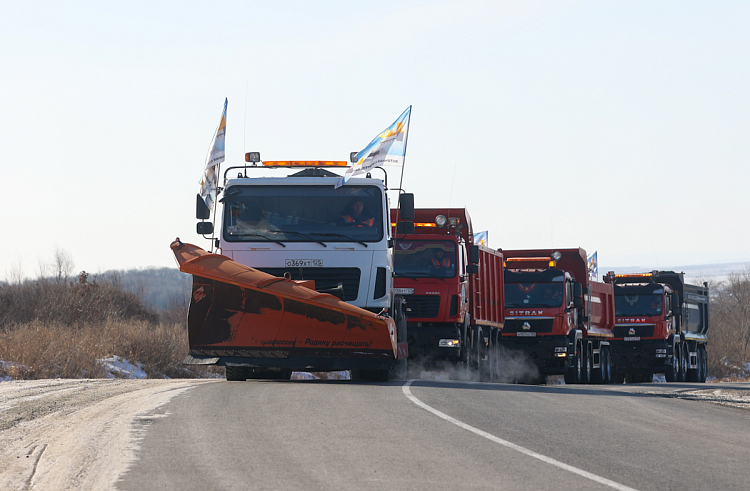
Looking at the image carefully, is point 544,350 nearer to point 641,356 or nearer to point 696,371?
point 641,356

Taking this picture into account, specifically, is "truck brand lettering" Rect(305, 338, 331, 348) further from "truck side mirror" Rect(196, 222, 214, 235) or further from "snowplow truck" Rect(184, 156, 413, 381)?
"truck side mirror" Rect(196, 222, 214, 235)

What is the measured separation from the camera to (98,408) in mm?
10820

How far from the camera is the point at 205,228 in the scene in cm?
1467

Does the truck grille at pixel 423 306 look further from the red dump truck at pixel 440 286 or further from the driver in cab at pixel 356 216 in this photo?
the driver in cab at pixel 356 216

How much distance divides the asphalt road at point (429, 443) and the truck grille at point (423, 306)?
6.71 m

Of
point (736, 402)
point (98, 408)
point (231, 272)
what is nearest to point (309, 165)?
point (231, 272)

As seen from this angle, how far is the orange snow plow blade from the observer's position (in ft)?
44.8

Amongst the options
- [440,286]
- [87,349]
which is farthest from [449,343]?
[87,349]

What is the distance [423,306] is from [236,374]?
201 inches

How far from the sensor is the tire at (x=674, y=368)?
31062mm

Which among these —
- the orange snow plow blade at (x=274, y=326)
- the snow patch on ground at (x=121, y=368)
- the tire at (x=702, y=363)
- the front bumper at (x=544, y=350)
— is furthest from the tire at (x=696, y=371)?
the orange snow plow blade at (x=274, y=326)

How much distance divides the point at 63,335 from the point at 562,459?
60.5 ft

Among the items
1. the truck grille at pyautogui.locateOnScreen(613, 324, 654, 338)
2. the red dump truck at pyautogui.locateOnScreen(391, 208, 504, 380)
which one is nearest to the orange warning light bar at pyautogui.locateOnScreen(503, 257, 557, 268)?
the red dump truck at pyautogui.locateOnScreen(391, 208, 504, 380)

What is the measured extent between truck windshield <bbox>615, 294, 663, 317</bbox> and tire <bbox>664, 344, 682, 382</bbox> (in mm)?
1535
